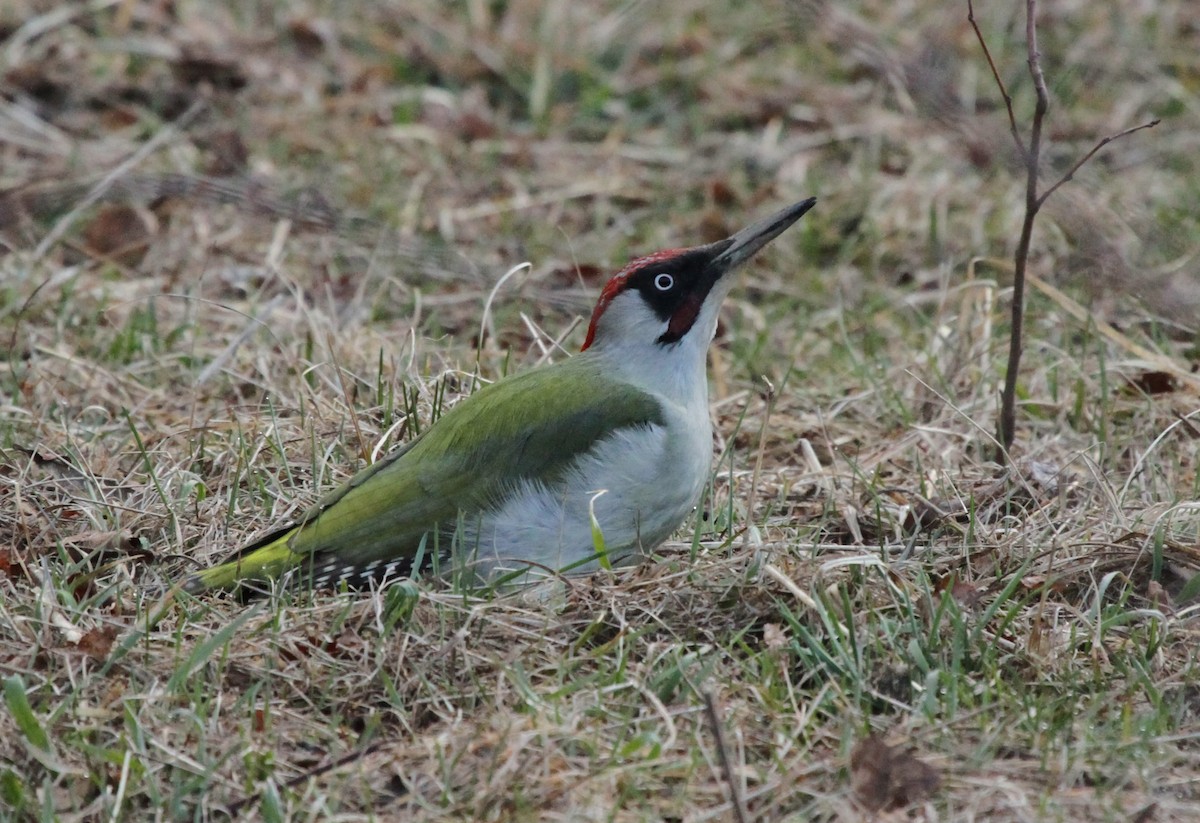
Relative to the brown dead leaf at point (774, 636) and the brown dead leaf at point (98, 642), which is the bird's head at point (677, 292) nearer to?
the brown dead leaf at point (774, 636)

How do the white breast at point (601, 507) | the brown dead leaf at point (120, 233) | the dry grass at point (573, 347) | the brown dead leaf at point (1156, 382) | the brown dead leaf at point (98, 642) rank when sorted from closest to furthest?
1. the dry grass at point (573, 347)
2. the brown dead leaf at point (98, 642)
3. the white breast at point (601, 507)
4. the brown dead leaf at point (1156, 382)
5. the brown dead leaf at point (120, 233)

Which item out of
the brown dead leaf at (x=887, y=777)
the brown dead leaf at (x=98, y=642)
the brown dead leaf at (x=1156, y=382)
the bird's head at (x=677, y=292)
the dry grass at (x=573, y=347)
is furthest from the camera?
the brown dead leaf at (x=1156, y=382)

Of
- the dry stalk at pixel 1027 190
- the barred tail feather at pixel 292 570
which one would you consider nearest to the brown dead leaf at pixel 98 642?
the barred tail feather at pixel 292 570

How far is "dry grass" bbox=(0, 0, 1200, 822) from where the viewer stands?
10.5 feet

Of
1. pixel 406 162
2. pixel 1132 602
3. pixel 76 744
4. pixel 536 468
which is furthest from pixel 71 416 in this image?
pixel 1132 602

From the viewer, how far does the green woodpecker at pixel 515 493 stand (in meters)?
3.93

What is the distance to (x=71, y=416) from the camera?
515 cm

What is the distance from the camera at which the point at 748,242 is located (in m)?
4.42

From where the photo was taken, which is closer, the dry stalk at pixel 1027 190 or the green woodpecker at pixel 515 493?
the green woodpecker at pixel 515 493

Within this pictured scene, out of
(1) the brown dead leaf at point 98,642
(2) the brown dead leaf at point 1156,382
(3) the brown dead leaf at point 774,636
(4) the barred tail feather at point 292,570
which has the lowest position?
(4) the barred tail feather at point 292,570

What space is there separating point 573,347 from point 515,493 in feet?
6.49

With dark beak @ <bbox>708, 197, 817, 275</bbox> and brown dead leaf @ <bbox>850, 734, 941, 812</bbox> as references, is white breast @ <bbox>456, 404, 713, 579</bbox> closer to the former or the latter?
dark beak @ <bbox>708, 197, 817, 275</bbox>

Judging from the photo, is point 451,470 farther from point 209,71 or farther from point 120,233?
point 209,71

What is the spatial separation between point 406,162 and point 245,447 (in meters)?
3.25
